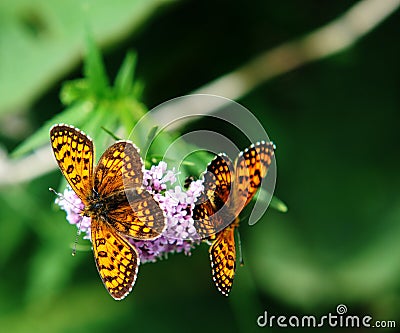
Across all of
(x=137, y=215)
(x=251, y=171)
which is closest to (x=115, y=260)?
(x=137, y=215)

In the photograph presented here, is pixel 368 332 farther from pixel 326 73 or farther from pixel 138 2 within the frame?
pixel 138 2

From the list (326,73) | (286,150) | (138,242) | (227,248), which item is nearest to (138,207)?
(138,242)

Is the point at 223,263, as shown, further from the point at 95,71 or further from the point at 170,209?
the point at 95,71

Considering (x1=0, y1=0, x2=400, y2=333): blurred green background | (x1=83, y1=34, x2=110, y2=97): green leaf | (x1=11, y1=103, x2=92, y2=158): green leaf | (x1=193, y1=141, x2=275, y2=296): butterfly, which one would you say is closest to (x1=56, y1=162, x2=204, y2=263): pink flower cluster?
(x1=193, y1=141, x2=275, y2=296): butterfly

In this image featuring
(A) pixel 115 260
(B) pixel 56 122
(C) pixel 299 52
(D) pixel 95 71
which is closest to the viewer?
(A) pixel 115 260

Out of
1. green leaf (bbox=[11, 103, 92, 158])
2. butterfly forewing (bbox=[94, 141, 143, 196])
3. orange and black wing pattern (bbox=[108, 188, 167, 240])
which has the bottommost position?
orange and black wing pattern (bbox=[108, 188, 167, 240])

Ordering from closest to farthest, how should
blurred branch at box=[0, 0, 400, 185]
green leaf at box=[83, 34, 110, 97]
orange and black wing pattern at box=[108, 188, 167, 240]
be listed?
orange and black wing pattern at box=[108, 188, 167, 240] < green leaf at box=[83, 34, 110, 97] < blurred branch at box=[0, 0, 400, 185]

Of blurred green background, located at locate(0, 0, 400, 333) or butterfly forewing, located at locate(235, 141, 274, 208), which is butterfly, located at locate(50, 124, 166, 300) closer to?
butterfly forewing, located at locate(235, 141, 274, 208)
